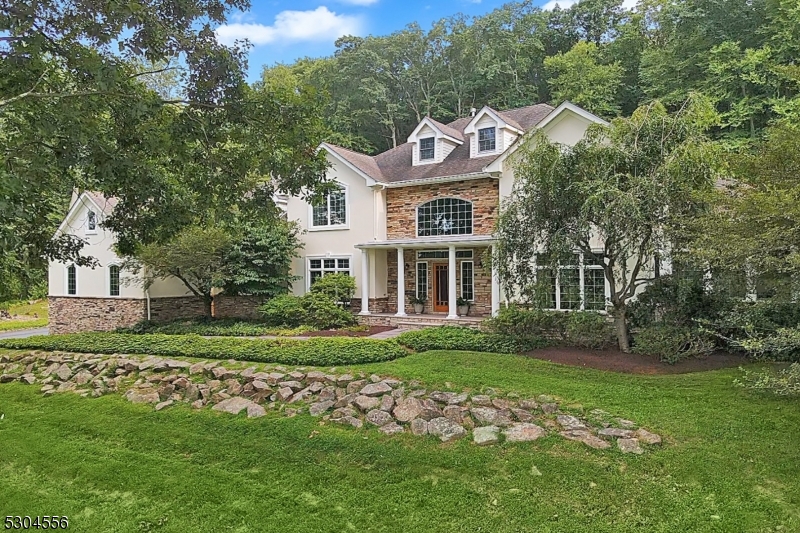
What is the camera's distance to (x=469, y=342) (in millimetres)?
12406

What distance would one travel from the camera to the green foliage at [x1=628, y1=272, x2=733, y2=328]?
1055 centimetres

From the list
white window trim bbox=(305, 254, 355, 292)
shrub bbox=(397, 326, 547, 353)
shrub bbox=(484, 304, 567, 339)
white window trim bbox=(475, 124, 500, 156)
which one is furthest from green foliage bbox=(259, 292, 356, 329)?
white window trim bbox=(475, 124, 500, 156)

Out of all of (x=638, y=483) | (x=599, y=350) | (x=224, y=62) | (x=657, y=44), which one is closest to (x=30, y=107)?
(x=224, y=62)

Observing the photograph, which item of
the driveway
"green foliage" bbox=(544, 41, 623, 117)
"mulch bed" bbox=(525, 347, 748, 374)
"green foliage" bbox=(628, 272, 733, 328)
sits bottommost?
→ the driveway

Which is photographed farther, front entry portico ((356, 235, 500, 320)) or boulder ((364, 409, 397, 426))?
front entry portico ((356, 235, 500, 320))

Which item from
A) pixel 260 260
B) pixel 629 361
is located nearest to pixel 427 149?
pixel 260 260

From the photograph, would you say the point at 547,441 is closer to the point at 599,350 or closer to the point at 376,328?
the point at 599,350

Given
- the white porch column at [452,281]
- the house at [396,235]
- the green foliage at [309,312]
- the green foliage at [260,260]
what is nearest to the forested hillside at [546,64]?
the house at [396,235]

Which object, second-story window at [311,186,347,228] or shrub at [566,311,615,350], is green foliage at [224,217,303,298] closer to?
second-story window at [311,186,347,228]

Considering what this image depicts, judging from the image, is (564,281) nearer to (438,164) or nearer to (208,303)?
(438,164)

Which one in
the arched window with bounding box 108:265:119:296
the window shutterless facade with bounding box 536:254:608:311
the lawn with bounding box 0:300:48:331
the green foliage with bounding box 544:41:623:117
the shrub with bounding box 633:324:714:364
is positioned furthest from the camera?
the green foliage with bounding box 544:41:623:117

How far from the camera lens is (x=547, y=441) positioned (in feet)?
19.6

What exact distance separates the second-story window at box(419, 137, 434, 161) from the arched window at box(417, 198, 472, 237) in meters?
2.32

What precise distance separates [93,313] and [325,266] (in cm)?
985
